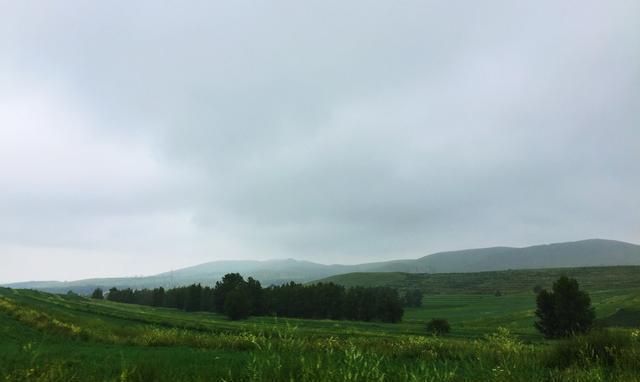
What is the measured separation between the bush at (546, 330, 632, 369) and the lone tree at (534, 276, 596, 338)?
7269cm

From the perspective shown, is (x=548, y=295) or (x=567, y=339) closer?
(x=567, y=339)

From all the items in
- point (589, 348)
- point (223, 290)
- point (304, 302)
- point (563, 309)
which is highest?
point (589, 348)

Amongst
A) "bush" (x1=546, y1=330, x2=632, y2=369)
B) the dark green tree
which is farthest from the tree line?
"bush" (x1=546, y1=330, x2=632, y2=369)

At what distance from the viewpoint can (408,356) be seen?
18.8 metres

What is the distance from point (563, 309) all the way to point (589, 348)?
77.2 m

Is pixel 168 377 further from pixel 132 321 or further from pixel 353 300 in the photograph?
pixel 353 300

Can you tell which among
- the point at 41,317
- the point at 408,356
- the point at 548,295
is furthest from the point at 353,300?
the point at 408,356

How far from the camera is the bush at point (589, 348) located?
11.4m

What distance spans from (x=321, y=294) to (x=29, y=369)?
118m

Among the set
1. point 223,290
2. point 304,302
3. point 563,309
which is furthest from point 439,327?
point 223,290

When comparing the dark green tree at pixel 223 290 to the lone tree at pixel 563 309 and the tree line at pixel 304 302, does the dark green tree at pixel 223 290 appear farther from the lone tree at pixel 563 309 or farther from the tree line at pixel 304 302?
the lone tree at pixel 563 309

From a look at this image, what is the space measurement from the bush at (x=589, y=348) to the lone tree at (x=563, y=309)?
238 feet

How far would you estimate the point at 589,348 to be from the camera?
12.1 m

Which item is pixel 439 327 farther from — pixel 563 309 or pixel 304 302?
pixel 304 302
